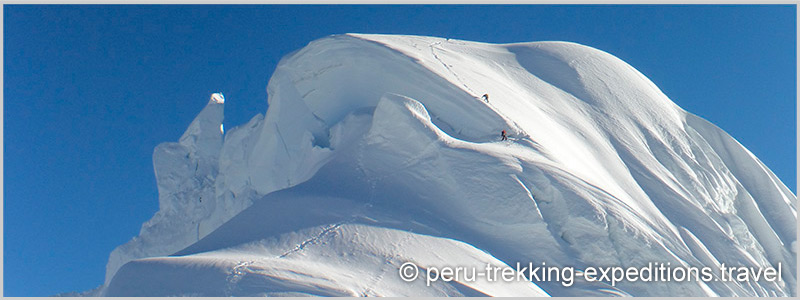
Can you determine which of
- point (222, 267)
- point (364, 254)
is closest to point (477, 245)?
point (364, 254)

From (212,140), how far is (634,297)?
1069 inches

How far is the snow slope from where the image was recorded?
16.3 metres

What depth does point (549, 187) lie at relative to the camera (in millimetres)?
20250

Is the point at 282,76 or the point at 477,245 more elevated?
the point at 282,76

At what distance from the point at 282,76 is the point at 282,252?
538 inches

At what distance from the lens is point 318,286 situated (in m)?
14.6

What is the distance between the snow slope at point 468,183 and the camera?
1633cm

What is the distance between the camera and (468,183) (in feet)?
66.0

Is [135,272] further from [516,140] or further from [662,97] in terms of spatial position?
[662,97]

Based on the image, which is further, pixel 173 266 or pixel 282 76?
pixel 282 76

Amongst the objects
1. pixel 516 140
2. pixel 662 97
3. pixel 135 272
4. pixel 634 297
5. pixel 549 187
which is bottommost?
pixel 634 297

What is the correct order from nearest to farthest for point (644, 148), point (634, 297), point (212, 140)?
point (634, 297) → point (644, 148) → point (212, 140)

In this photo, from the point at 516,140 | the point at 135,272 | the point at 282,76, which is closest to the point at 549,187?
the point at 516,140

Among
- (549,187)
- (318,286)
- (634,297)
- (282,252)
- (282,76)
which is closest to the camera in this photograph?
(318,286)
